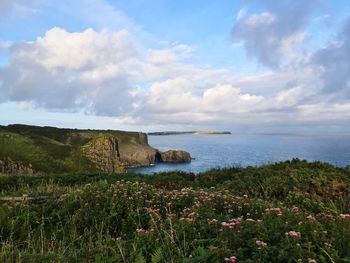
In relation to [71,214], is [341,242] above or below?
above

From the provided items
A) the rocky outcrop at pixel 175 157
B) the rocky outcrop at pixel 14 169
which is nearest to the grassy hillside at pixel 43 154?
the rocky outcrop at pixel 14 169

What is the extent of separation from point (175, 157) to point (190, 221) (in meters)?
125

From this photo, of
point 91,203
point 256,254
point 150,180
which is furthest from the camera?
point 150,180

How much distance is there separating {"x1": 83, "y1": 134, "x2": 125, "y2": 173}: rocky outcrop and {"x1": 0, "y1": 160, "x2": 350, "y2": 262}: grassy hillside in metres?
48.2

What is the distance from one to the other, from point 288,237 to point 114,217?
5.16m

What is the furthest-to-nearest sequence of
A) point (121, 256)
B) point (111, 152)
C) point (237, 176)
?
point (111, 152), point (237, 176), point (121, 256)

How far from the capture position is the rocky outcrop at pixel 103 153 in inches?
2615

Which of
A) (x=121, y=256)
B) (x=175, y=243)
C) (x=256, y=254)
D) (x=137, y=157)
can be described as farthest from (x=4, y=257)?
(x=137, y=157)

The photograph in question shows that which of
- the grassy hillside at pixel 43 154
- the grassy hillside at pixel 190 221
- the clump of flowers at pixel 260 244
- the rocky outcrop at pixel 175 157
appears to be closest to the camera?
the clump of flowers at pixel 260 244

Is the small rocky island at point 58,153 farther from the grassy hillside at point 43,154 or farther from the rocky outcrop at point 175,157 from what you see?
the rocky outcrop at point 175,157

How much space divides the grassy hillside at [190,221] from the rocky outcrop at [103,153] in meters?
48.2

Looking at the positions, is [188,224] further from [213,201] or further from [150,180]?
[150,180]

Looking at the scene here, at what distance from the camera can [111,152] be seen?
70.5 metres

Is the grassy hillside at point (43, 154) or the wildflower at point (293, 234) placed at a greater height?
the wildflower at point (293, 234)
